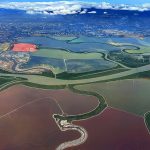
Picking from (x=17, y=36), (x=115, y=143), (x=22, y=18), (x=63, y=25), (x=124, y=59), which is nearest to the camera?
(x=115, y=143)

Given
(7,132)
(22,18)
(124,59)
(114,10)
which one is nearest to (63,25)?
(22,18)

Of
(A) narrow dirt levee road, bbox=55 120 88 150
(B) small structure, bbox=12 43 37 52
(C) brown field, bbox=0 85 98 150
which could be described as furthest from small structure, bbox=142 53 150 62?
(A) narrow dirt levee road, bbox=55 120 88 150

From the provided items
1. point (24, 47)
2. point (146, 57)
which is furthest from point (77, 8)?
point (146, 57)

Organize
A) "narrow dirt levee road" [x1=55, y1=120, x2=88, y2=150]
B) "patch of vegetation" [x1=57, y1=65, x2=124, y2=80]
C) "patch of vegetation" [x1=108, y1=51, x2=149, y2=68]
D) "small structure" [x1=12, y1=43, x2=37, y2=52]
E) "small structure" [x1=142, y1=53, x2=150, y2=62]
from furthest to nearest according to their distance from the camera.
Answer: "small structure" [x1=12, y1=43, x2=37, y2=52]
"small structure" [x1=142, y1=53, x2=150, y2=62]
"patch of vegetation" [x1=108, y1=51, x2=149, y2=68]
"patch of vegetation" [x1=57, y1=65, x2=124, y2=80]
"narrow dirt levee road" [x1=55, y1=120, x2=88, y2=150]

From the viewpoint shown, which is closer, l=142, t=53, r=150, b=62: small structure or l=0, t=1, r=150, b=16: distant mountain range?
l=142, t=53, r=150, b=62: small structure

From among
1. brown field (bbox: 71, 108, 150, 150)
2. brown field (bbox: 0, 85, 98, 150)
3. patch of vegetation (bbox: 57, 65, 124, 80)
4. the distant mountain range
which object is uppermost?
the distant mountain range

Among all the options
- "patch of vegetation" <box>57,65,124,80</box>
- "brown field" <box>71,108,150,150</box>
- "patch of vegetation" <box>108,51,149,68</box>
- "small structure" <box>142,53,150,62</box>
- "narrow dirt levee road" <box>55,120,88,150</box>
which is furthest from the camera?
"small structure" <box>142,53,150,62</box>

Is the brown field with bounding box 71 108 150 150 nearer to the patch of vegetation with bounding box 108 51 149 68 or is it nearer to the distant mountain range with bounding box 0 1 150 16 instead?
the patch of vegetation with bounding box 108 51 149 68

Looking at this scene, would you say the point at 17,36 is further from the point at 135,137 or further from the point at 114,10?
the point at 135,137
